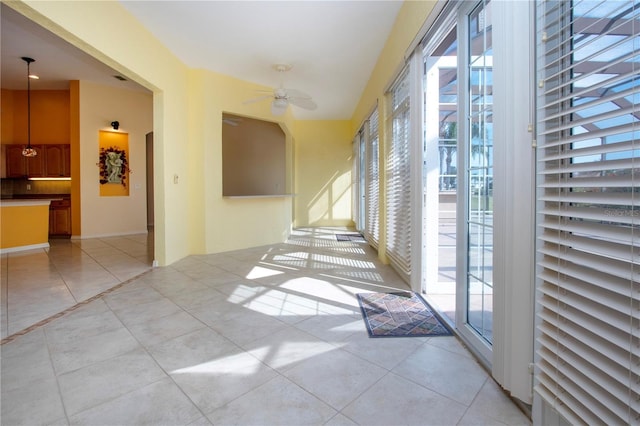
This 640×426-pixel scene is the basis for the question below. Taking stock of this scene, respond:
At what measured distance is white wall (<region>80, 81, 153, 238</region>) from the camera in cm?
682

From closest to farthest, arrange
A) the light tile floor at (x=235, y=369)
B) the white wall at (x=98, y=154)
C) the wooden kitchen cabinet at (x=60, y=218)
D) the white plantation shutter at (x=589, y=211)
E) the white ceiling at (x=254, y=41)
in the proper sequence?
1. the white plantation shutter at (x=589, y=211)
2. the light tile floor at (x=235, y=369)
3. the white ceiling at (x=254, y=41)
4. the white wall at (x=98, y=154)
5. the wooden kitchen cabinet at (x=60, y=218)

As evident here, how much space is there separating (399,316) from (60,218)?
7700 mm

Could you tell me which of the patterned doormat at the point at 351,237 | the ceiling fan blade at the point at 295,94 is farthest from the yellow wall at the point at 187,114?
the patterned doormat at the point at 351,237

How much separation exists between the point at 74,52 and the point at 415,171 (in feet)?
19.0

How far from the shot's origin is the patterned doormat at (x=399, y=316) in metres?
2.34

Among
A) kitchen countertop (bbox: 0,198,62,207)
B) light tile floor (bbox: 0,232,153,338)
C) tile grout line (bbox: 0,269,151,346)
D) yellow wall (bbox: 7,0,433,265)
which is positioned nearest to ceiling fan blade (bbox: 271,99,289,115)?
yellow wall (bbox: 7,0,433,265)

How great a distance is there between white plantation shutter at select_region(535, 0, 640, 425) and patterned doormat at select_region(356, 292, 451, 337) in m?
1.05

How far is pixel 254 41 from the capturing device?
4.25 m

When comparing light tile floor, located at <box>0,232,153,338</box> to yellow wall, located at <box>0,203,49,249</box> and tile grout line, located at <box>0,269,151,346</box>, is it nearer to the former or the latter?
tile grout line, located at <box>0,269,151,346</box>

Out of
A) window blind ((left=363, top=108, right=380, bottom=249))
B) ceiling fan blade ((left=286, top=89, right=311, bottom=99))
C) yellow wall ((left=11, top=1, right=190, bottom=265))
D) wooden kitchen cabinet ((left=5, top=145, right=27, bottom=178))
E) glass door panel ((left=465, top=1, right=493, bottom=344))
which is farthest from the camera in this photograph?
wooden kitchen cabinet ((left=5, top=145, right=27, bottom=178))

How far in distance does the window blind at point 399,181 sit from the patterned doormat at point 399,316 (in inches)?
20.4

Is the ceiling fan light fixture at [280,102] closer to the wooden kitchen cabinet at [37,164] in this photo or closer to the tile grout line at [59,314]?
the tile grout line at [59,314]

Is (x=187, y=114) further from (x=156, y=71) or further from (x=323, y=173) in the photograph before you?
(x=323, y=173)

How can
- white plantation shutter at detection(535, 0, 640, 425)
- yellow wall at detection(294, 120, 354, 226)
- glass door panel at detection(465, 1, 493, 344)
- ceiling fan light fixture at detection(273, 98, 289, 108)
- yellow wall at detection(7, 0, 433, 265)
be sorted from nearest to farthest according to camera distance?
white plantation shutter at detection(535, 0, 640, 425) → glass door panel at detection(465, 1, 493, 344) → yellow wall at detection(7, 0, 433, 265) → ceiling fan light fixture at detection(273, 98, 289, 108) → yellow wall at detection(294, 120, 354, 226)
